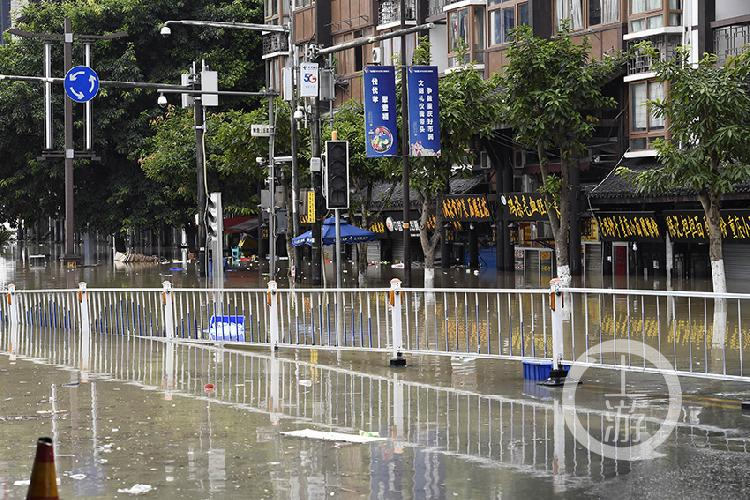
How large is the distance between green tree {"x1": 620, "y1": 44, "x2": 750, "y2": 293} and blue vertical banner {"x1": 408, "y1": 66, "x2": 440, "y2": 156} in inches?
290

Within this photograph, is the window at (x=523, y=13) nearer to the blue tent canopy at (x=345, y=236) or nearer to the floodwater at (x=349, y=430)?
the blue tent canopy at (x=345, y=236)

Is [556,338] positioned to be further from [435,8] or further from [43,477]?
[435,8]

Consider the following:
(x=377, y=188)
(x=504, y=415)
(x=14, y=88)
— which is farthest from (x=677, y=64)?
(x=14, y=88)

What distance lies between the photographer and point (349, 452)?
1172 cm

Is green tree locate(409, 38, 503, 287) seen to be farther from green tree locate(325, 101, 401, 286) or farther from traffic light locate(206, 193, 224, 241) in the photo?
traffic light locate(206, 193, 224, 241)

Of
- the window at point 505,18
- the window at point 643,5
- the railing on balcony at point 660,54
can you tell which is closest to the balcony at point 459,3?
the window at point 505,18

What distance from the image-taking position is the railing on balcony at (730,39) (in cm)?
3825

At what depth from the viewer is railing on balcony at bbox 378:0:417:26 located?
54750mm

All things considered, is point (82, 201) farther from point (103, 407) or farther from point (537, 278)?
point (103, 407)

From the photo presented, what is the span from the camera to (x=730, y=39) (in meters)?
38.8

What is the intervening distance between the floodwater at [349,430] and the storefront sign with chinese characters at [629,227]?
23390mm

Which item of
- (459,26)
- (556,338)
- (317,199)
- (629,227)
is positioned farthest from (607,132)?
(556,338)

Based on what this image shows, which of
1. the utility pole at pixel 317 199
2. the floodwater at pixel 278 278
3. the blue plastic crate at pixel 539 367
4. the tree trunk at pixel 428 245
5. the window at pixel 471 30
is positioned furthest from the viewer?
the window at pixel 471 30

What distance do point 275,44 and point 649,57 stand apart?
1180 inches
